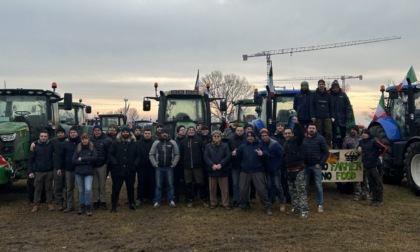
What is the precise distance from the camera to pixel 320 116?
29.8ft

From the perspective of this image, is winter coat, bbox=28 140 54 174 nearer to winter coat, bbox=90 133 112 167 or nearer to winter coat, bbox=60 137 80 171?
winter coat, bbox=60 137 80 171

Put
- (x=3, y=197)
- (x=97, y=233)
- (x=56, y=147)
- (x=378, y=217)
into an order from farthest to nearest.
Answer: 1. (x=3, y=197)
2. (x=56, y=147)
3. (x=378, y=217)
4. (x=97, y=233)

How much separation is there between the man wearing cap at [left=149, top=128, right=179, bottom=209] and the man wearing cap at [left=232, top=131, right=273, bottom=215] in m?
1.30

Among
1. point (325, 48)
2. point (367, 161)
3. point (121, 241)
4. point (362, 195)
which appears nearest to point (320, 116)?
point (367, 161)

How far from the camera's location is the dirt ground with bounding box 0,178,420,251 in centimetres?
578

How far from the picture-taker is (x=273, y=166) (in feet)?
25.7

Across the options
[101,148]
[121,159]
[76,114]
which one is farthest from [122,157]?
[76,114]

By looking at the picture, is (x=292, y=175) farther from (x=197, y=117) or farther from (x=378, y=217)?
(x=197, y=117)

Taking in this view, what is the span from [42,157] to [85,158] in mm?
1044

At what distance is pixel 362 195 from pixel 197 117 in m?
4.42

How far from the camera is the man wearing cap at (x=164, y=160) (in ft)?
27.2

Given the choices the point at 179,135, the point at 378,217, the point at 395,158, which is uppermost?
the point at 179,135

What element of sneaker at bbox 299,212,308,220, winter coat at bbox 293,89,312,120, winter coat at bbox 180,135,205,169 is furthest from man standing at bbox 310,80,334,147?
winter coat at bbox 180,135,205,169

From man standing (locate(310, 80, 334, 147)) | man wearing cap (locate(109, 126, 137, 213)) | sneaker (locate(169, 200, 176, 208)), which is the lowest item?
sneaker (locate(169, 200, 176, 208))
